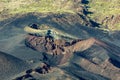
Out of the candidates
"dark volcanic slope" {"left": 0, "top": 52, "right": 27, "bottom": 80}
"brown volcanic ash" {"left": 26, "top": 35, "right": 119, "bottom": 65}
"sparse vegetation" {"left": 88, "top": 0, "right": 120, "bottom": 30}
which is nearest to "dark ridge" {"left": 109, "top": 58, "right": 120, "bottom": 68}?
"brown volcanic ash" {"left": 26, "top": 35, "right": 119, "bottom": 65}

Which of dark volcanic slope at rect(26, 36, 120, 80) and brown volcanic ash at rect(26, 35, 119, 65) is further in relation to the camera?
brown volcanic ash at rect(26, 35, 119, 65)

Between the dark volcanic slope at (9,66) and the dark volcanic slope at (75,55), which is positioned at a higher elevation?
the dark volcanic slope at (9,66)

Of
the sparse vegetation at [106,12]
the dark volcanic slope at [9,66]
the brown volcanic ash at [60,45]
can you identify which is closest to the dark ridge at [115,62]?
the brown volcanic ash at [60,45]

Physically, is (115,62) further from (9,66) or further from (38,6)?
(38,6)

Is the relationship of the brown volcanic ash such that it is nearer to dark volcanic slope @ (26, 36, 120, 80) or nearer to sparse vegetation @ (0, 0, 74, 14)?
dark volcanic slope @ (26, 36, 120, 80)

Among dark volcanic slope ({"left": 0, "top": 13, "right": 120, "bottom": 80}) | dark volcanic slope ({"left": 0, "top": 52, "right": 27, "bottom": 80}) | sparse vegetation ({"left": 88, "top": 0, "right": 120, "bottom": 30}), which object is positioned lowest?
sparse vegetation ({"left": 88, "top": 0, "right": 120, "bottom": 30})

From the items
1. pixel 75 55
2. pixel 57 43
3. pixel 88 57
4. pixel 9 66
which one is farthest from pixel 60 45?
pixel 9 66

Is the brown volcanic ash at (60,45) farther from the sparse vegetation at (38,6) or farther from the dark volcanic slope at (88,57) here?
the sparse vegetation at (38,6)
